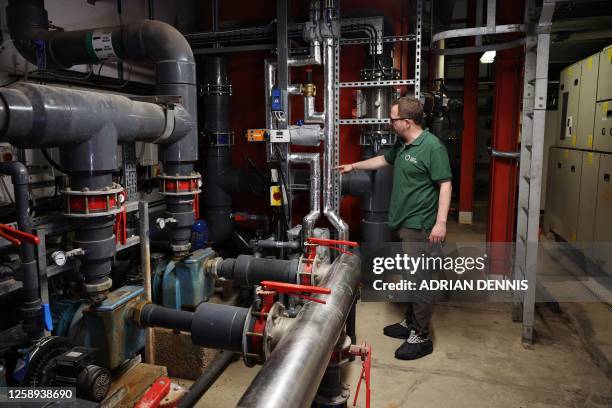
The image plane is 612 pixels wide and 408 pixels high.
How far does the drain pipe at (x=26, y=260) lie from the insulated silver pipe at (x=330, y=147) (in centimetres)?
189

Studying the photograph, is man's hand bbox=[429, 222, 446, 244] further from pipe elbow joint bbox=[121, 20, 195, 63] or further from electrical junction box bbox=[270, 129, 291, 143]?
pipe elbow joint bbox=[121, 20, 195, 63]

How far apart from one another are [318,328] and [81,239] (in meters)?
1.06

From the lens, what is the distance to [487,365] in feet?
8.30

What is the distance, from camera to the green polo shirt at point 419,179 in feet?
8.26

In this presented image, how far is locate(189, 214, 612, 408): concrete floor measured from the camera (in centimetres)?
224

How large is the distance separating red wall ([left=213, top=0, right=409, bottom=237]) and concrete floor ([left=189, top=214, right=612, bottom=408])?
124 centimetres

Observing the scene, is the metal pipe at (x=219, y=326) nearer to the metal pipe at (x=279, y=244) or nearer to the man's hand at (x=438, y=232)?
the man's hand at (x=438, y=232)

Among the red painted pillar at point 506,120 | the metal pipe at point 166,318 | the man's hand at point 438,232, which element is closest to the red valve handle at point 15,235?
the metal pipe at point 166,318

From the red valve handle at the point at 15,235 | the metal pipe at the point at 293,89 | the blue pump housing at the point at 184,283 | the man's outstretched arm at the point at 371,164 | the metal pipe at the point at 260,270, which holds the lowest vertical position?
the blue pump housing at the point at 184,283

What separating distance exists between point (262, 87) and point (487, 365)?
273cm

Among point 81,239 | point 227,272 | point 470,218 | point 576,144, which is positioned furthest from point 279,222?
point 470,218

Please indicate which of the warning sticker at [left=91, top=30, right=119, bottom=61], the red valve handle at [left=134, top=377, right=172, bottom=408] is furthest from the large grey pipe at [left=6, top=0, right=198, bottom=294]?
→ the red valve handle at [left=134, top=377, right=172, bottom=408]

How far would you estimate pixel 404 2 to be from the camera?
141 inches

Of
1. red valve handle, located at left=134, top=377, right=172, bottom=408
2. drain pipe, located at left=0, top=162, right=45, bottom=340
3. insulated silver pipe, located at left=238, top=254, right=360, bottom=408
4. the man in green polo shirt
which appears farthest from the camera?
the man in green polo shirt
